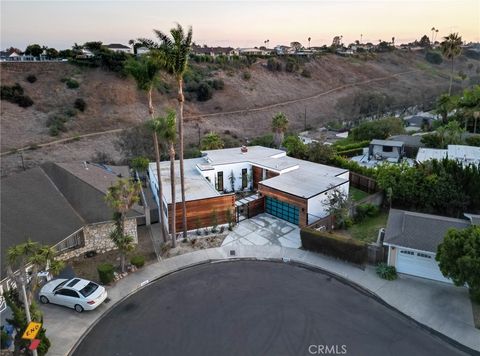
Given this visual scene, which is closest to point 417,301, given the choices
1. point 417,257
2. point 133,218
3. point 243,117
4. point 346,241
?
point 417,257

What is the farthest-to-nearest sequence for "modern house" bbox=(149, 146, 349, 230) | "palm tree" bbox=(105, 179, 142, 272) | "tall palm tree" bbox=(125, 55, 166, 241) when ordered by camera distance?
"modern house" bbox=(149, 146, 349, 230)
"tall palm tree" bbox=(125, 55, 166, 241)
"palm tree" bbox=(105, 179, 142, 272)

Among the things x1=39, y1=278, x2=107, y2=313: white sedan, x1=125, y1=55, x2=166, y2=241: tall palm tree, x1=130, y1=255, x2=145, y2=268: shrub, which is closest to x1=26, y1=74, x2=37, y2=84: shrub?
x1=125, y1=55, x2=166, y2=241: tall palm tree

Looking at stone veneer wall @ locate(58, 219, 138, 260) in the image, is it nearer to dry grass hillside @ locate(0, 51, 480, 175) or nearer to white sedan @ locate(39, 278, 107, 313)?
white sedan @ locate(39, 278, 107, 313)

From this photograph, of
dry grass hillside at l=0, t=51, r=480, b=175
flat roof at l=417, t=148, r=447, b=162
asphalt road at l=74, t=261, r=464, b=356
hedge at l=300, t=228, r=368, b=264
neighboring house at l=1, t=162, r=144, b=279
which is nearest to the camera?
asphalt road at l=74, t=261, r=464, b=356

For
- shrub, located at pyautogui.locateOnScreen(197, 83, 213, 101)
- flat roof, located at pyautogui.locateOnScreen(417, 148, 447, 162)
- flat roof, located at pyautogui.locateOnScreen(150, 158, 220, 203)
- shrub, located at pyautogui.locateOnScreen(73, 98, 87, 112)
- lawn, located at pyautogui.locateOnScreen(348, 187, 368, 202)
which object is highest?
shrub, located at pyautogui.locateOnScreen(197, 83, 213, 101)

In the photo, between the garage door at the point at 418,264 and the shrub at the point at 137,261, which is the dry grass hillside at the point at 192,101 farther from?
the garage door at the point at 418,264

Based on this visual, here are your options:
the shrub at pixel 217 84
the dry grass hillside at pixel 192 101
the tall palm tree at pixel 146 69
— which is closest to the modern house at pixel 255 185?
the tall palm tree at pixel 146 69
